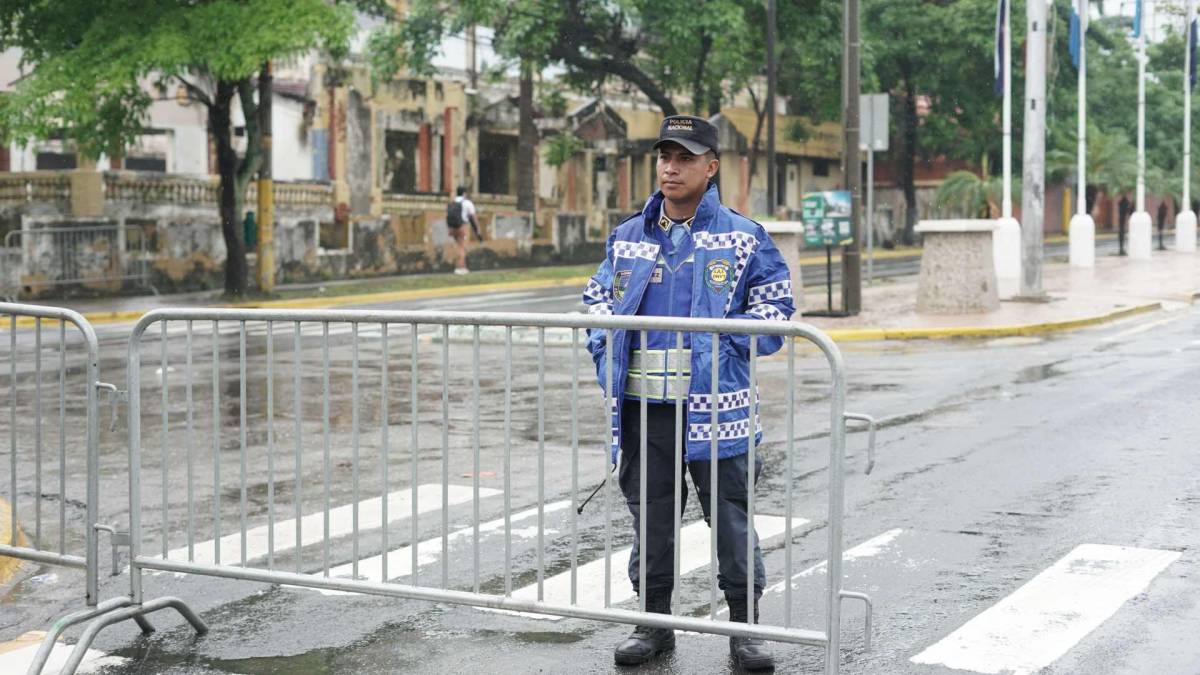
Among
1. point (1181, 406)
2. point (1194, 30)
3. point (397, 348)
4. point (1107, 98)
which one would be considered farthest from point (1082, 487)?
point (1107, 98)

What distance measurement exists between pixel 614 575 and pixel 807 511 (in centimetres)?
170

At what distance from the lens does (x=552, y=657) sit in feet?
19.3

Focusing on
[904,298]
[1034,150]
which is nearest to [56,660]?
[904,298]

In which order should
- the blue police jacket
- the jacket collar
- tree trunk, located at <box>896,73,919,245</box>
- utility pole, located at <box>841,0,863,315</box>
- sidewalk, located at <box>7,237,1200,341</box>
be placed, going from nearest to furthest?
the blue police jacket
the jacket collar
sidewalk, located at <box>7,237,1200,341</box>
utility pole, located at <box>841,0,863,315</box>
tree trunk, located at <box>896,73,919,245</box>

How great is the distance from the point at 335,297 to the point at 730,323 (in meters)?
24.0

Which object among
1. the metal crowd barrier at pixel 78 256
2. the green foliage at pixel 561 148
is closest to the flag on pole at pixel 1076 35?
the green foliage at pixel 561 148

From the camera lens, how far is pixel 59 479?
8.44 metres

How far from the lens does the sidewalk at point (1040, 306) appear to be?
2012cm

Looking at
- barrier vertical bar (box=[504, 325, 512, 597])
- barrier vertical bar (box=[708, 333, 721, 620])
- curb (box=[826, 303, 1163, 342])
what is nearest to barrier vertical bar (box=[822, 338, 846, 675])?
barrier vertical bar (box=[708, 333, 721, 620])

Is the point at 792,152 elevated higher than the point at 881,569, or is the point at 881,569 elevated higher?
the point at 792,152

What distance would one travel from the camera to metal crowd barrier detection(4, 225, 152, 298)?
2752 cm

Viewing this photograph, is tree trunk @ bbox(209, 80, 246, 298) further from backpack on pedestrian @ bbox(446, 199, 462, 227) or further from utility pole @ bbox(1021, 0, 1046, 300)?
utility pole @ bbox(1021, 0, 1046, 300)

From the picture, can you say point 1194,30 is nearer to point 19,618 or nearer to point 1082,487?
point 1082,487

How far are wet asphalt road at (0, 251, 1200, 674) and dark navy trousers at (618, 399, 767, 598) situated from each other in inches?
12.7
